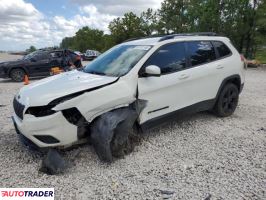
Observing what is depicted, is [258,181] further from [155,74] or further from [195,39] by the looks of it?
[195,39]

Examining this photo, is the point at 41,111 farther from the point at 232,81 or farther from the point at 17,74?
the point at 17,74

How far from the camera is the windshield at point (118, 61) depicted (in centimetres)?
468

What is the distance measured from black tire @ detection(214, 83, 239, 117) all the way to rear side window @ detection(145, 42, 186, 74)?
135cm

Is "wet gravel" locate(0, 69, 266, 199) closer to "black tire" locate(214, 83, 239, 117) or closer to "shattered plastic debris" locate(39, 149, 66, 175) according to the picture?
"shattered plastic debris" locate(39, 149, 66, 175)

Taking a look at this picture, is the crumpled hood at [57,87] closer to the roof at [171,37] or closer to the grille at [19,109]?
the grille at [19,109]

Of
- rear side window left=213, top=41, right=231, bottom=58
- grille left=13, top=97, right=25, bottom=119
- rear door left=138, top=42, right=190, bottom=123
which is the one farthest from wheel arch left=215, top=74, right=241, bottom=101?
grille left=13, top=97, right=25, bottom=119

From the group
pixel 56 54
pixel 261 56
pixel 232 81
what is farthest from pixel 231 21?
pixel 232 81

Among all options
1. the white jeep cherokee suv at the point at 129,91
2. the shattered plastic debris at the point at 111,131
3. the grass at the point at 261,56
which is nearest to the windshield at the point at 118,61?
the white jeep cherokee suv at the point at 129,91

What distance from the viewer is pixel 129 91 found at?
438cm

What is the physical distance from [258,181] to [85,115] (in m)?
2.41

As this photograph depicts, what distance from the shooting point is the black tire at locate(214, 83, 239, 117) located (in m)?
6.02

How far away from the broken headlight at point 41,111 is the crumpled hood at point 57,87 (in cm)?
6

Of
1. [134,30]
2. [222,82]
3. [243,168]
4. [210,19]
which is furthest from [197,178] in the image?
[134,30]

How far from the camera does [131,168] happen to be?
4.08 meters
